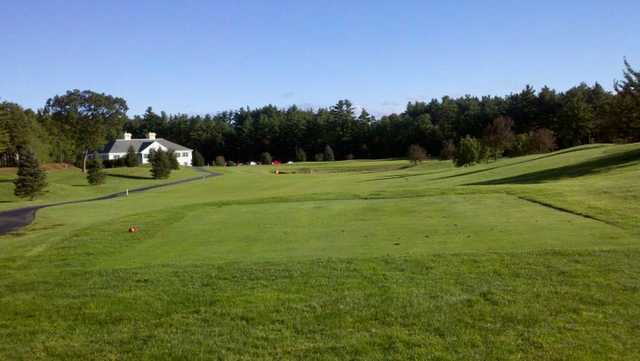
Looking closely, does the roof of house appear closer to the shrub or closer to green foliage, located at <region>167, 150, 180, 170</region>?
green foliage, located at <region>167, 150, 180, 170</region>

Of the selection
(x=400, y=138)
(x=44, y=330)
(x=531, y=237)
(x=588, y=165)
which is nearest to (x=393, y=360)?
(x=44, y=330)

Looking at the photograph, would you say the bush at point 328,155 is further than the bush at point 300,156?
No

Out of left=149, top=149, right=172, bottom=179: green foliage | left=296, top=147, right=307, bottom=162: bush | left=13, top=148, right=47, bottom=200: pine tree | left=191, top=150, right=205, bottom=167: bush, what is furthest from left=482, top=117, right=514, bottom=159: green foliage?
left=191, top=150, right=205, bottom=167: bush

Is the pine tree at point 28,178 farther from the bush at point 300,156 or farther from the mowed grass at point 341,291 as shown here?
the bush at point 300,156

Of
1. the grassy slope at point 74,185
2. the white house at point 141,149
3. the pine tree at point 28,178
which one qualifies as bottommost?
the grassy slope at point 74,185

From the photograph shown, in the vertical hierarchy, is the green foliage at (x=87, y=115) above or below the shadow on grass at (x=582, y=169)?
above

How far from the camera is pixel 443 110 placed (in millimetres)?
142000

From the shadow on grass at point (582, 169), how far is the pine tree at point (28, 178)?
3448cm

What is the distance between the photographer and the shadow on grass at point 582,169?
2844 centimetres

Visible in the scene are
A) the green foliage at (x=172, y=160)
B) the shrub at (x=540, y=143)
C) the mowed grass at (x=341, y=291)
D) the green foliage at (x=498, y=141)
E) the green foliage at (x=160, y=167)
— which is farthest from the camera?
the green foliage at (x=172, y=160)

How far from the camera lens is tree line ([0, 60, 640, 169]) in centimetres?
7569

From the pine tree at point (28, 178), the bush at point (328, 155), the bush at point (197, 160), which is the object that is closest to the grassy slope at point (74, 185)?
the pine tree at point (28, 178)

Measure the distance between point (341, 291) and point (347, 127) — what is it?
141 metres

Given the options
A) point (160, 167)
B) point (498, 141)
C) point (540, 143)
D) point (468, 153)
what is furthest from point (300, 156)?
point (468, 153)
